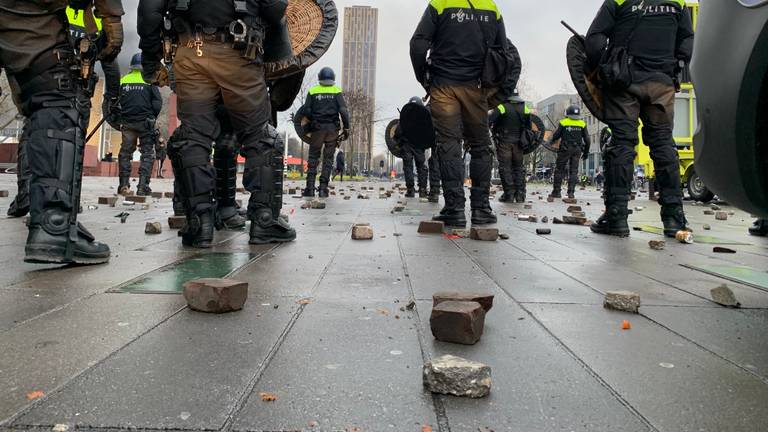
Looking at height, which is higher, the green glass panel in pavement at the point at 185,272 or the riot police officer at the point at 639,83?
the riot police officer at the point at 639,83

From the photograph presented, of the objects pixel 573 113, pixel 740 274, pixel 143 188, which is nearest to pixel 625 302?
pixel 740 274

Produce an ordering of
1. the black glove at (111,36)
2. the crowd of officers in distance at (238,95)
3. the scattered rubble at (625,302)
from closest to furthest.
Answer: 1. the scattered rubble at (625,302)
2. the crowd of officers in distance at (238,95)
3. the black glove at (111,36)

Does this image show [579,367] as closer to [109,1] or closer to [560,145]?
[109,1]

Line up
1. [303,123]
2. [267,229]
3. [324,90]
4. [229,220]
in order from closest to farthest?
[267,229] < [229,220] < [324,90] < [303,123]

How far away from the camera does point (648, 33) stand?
5492mm

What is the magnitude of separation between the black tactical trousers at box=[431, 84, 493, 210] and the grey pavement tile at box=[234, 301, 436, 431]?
4.20 meters

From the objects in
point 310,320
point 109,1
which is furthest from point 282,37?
point 310,320

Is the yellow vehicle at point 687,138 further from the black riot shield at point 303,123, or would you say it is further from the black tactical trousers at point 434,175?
the black riot shield at point 303,123

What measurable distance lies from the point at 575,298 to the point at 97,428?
213 centimetres

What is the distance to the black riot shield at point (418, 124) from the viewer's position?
10602 mm

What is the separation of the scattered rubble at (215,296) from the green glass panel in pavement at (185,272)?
362 millimetres

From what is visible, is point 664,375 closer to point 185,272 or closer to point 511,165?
point 185,272

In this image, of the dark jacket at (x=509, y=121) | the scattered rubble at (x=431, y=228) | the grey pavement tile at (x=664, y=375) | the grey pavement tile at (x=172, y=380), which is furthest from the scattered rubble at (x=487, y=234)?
the dark jacket at (x=509, y=121)

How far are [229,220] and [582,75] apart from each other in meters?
4.05
